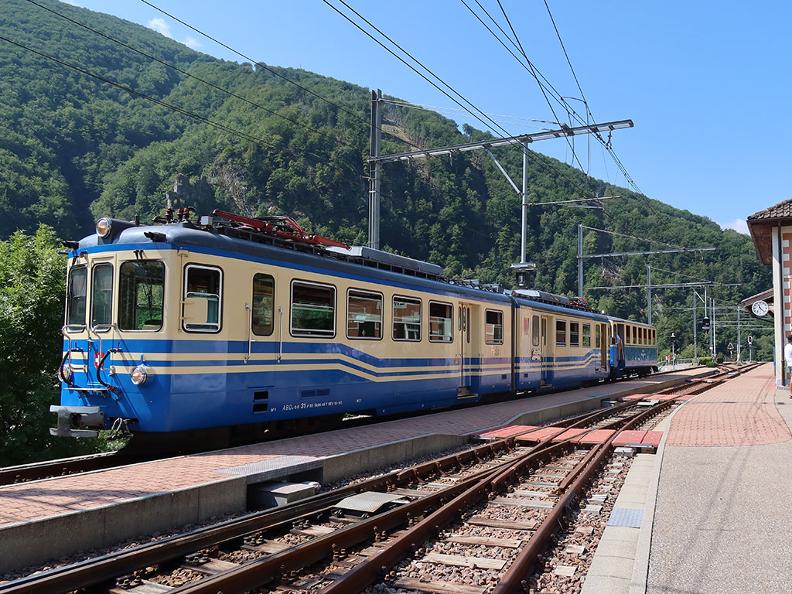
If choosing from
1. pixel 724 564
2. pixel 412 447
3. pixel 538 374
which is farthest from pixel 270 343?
pixel 538 374

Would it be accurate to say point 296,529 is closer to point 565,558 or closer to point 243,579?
point 243,579

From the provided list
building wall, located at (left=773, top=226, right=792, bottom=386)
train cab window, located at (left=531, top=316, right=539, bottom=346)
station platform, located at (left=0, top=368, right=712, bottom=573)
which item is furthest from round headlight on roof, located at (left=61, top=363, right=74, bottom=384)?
building wall, located at (left=773, top=226, right=792, bottom=386)

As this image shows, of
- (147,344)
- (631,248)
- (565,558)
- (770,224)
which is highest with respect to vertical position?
(631,248)

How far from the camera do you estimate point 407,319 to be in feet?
44.4

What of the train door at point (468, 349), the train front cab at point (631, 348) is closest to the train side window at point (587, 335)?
the train front cab at point (631, 348)

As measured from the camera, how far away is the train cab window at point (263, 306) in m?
9.69

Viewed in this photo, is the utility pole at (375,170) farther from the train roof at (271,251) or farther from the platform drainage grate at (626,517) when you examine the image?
the platform drainage grate at (626,517)

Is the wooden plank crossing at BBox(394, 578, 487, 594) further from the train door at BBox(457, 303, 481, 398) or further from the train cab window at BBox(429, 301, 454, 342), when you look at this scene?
the train door at BBox(457, 303, 481, 398)

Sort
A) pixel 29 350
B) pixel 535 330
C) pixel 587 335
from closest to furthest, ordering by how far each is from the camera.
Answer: pixel 29 350
pixel 535 330
pixel 587 335

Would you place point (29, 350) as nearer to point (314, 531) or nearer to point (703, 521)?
point (314, 531)

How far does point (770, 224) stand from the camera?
67.3 ft

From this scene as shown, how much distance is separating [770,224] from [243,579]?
2042 centimetres

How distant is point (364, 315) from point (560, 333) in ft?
38.7

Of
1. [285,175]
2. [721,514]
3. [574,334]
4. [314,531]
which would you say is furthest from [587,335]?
[285,175]
